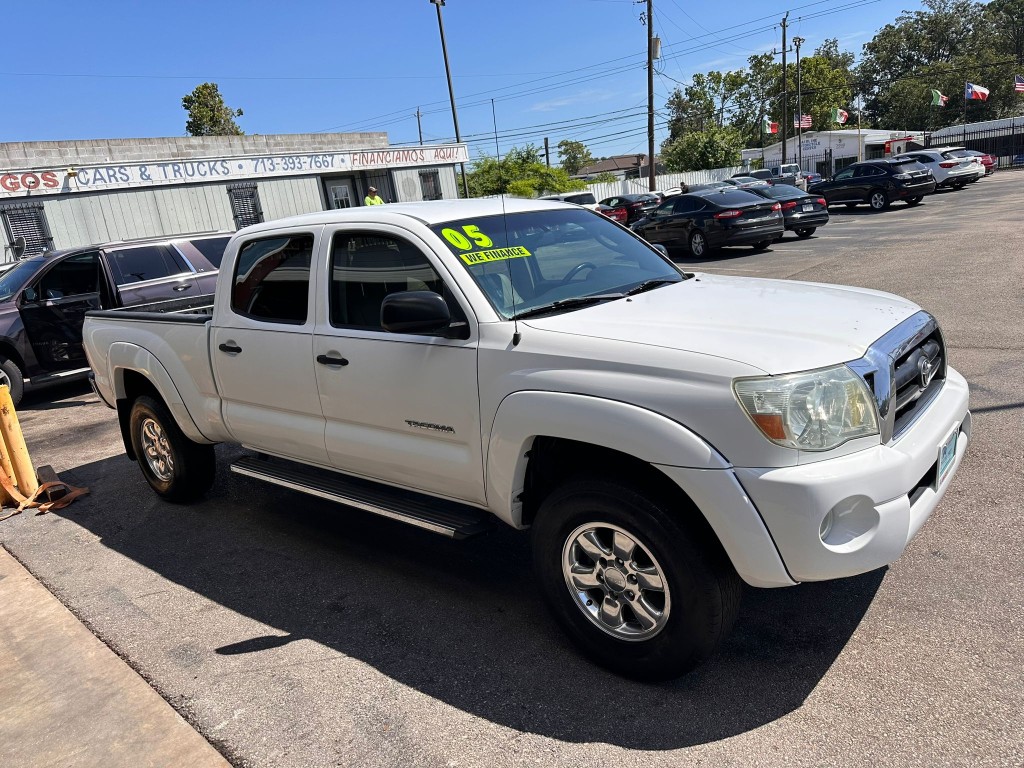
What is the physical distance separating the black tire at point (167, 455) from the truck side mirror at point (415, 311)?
2749 millimetres

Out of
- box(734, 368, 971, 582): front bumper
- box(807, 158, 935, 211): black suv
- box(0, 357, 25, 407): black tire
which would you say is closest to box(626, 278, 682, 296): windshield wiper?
box(734, 368, 971, 582): front bumper

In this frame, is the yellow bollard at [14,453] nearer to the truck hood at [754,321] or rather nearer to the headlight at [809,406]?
the truck hood at [754,321]

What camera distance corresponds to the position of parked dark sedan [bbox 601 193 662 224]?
2726cm

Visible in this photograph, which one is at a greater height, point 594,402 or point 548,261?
point 548,261

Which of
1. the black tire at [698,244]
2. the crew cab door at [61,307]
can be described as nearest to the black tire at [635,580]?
the crew cab door at [61,307]

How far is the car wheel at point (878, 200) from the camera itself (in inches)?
993

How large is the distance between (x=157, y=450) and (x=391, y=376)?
9.62 feet

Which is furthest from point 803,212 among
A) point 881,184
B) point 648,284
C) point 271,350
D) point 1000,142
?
point 1000,142

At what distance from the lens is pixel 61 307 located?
31.9ft

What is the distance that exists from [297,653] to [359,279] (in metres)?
1.87

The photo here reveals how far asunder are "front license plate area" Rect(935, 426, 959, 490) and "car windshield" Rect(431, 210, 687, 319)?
153 cm

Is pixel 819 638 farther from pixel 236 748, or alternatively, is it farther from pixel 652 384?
pixel 236 748

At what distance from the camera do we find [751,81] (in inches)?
3745

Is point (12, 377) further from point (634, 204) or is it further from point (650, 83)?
point (650, 83)
